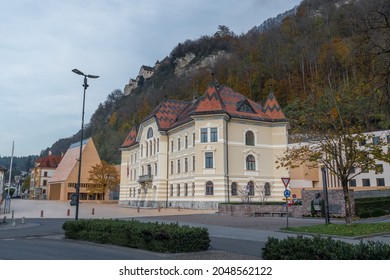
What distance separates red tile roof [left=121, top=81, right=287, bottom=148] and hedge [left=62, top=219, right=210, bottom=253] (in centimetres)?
3127

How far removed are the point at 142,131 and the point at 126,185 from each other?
12.3 m

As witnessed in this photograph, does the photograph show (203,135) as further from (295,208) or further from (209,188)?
(295,208)

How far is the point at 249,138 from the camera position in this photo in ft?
153

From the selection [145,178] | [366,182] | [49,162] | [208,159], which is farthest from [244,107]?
[49,162]

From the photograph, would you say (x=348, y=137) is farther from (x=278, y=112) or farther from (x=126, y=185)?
Result: (x=126, y=185)

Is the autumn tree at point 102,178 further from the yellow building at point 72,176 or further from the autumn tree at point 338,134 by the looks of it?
the autumn tree at point 338,134

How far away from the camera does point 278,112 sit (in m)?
49.1

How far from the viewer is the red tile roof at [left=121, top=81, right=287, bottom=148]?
→ 44.5 meters

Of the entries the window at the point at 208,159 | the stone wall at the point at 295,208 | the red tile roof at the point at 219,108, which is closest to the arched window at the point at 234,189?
the window at the point at 208,159

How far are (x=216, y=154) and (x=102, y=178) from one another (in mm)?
36214

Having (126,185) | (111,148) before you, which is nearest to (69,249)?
(126,185)

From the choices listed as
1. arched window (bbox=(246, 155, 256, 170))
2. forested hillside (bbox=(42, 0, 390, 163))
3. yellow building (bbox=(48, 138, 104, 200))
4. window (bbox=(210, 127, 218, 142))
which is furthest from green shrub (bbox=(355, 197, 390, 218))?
yellow building (bbox=(48, 138, 104, 200))

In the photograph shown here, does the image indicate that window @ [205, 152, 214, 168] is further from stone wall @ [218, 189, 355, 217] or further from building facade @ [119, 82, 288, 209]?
stone wall @ [218, 189, 355, 217]

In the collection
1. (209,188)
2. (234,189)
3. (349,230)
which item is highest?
(209,188)
